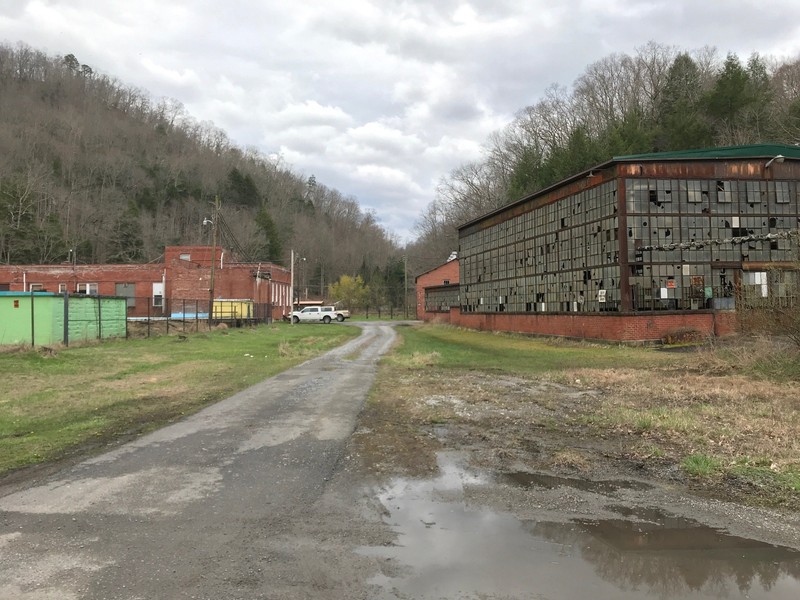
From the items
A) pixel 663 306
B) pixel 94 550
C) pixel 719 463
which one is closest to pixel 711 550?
pixel 719 463

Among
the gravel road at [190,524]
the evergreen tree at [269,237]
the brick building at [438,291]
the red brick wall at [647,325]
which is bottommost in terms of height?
the gravel road at [190,524]

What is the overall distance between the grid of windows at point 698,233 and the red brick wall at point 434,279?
33.7m

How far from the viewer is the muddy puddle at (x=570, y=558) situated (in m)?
3.67

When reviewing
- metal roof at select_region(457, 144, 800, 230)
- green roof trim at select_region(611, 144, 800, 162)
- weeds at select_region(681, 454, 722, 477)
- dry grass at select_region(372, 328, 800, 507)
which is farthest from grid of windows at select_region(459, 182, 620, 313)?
weeds at select_region(681, 454, 722, 477)

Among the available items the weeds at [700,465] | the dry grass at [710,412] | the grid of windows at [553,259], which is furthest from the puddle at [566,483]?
the grid of windows at [553,259]

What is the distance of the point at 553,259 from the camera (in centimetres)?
3275

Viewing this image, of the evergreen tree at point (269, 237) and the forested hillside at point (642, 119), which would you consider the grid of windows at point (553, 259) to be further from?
the evergreen tree at point (269, 237)

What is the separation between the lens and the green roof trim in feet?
87.3

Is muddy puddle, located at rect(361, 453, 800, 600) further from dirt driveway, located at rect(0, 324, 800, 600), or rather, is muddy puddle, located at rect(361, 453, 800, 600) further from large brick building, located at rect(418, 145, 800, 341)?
large brick building, located at rect(418, 145, 800, 341)

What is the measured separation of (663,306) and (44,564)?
2673cm

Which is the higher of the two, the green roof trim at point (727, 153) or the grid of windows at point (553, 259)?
the green roof trim at point (727, 153)

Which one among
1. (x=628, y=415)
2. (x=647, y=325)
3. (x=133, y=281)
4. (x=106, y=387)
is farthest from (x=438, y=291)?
(x=628, y=415)

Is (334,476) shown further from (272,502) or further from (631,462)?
(631,462)

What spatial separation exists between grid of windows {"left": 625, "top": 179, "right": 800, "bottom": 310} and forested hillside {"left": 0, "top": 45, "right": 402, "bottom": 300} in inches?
2069
